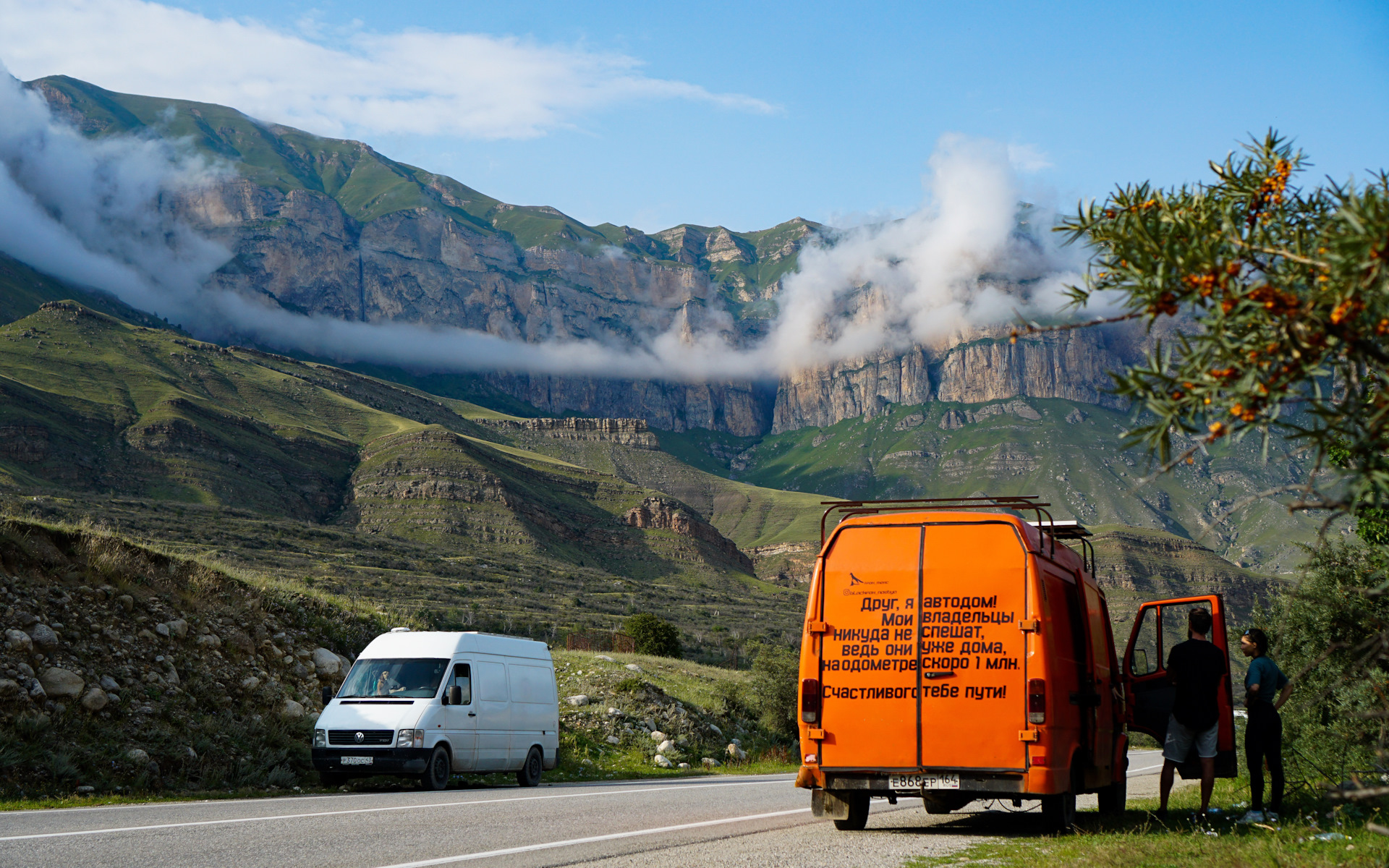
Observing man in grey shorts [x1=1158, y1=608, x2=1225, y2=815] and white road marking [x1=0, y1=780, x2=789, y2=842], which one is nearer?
white road marking [x1=0, y1=780, x2=789, y2=842]

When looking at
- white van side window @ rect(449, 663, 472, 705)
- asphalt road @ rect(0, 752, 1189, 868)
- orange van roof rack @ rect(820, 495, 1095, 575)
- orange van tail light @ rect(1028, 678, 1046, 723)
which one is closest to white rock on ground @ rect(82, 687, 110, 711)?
asphalt road @ rect(0, 752, 1189, 868)

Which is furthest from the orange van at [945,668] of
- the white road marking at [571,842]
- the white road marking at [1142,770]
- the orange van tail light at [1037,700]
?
the white road marking at [1142,770]

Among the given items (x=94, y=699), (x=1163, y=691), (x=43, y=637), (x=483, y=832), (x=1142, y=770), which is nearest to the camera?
(x=483, y=832)

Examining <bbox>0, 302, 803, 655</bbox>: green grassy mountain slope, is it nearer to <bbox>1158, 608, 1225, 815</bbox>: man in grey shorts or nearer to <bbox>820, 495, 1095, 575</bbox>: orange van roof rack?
<bbox>820, 495, 1095, 575</bbox>: orange van roof rack

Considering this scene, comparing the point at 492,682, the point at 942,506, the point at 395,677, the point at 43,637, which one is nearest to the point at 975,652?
the point at 942,506

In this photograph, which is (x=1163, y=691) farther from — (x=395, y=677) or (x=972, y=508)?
(x=395, y=677)

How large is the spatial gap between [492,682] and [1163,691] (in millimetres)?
9954

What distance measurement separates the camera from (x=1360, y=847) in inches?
281

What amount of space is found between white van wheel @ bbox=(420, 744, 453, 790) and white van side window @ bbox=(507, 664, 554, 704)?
1.93 m

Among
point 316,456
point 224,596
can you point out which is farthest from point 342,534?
point 224,596

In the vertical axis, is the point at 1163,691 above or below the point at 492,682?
above

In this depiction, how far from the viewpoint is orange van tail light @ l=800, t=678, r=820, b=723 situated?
9.72 meters

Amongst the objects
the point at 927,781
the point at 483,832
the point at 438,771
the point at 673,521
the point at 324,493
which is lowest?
the point at 438,771

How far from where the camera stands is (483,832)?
9562 mm
